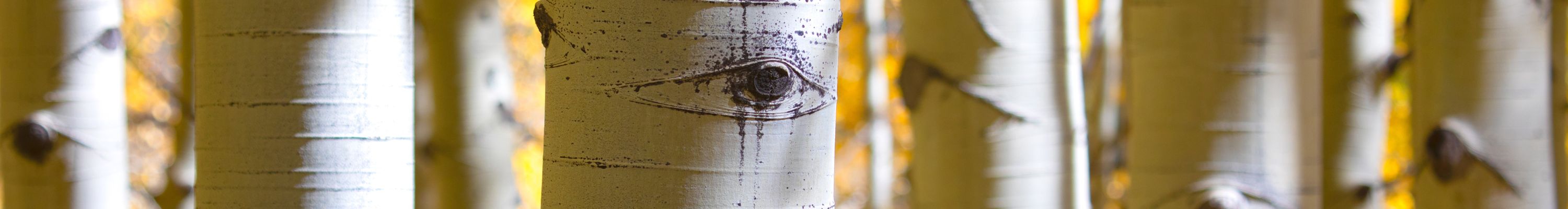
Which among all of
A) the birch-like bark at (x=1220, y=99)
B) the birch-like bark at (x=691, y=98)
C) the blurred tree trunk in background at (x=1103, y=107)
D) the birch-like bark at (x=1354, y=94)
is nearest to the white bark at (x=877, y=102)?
the blurred tree trunk in background at (x=1103, y=107)

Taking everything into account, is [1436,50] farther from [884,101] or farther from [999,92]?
[884,101]

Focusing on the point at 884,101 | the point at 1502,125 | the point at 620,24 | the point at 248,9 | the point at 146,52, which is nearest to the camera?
the point at 620,24

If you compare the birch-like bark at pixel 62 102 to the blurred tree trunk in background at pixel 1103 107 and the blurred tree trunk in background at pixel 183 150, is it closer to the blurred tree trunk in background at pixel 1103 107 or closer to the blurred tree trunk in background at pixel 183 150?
the blurred tree trunk in background at pixel 183 150

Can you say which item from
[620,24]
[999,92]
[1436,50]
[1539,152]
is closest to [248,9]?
[620,24]

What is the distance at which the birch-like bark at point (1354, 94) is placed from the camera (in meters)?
2.43

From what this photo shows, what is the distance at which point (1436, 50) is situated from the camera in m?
2.00

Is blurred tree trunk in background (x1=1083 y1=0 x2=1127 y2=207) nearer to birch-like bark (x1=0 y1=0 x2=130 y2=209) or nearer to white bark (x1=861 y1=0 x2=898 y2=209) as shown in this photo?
white bark (x1=861 y1=0 x2=898 y2=209)

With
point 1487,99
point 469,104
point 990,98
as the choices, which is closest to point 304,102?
point 990,98

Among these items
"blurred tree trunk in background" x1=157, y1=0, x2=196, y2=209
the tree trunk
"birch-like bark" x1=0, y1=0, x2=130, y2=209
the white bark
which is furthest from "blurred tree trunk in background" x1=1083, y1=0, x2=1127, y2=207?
"blurred tree trunk in background" x1=157, y1=0, x2=196, y2=209

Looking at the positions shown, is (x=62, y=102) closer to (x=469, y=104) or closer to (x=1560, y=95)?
(x=469, y=104)

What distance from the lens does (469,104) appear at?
2.78 metres

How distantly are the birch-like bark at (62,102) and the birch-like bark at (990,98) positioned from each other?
1279 millimetres

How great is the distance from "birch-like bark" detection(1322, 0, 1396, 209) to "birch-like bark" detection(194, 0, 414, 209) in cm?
202

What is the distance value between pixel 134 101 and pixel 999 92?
5962 mm
